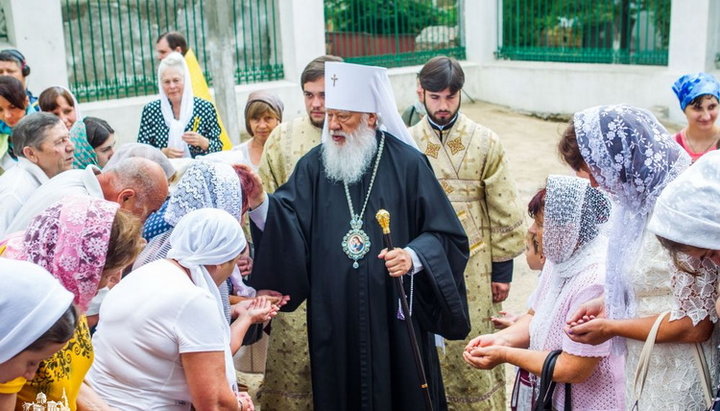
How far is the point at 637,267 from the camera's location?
2998 mm

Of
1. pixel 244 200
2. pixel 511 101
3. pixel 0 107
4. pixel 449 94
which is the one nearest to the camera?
pixel 244 200

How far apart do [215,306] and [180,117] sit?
3902 millimetres

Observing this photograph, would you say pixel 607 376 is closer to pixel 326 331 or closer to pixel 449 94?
pixel 326 331

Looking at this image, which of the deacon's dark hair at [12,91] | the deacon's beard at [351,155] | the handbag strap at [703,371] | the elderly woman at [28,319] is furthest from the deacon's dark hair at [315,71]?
the elderly woman at [28,319]

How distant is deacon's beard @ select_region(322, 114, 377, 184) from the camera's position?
4.21 metres

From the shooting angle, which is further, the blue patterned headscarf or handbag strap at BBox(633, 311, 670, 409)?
the blue patterned headscarf

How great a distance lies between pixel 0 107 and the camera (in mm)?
5879

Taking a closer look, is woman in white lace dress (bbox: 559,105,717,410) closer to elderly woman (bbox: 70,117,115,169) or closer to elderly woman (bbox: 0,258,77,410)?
elderly woman (bbox: 0,258,77,410)

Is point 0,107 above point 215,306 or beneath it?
above

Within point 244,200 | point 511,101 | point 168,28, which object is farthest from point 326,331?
point 511,101

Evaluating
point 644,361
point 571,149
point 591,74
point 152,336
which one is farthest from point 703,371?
point 591,74

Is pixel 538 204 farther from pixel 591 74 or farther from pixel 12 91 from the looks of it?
pixel 591 74

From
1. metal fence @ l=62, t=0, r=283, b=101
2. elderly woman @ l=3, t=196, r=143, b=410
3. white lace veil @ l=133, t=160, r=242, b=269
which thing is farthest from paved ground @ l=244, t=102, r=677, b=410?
elderly woman @ l=3, t=196, r=143, b=410

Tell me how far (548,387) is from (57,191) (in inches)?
92.6
